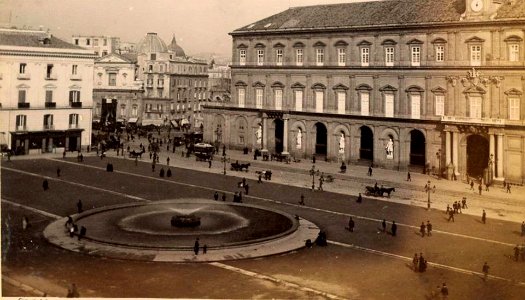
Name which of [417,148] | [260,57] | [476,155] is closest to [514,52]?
[476,155]

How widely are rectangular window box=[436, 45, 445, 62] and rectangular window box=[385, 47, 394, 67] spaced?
539cm

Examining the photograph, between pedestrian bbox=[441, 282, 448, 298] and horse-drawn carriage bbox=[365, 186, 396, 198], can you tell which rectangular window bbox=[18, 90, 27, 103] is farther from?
pedestrian bbox=[441, 282, 448, 298]

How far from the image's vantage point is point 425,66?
56750mm

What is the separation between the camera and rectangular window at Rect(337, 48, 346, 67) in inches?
2510

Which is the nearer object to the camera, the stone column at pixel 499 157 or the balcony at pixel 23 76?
the stone column at pixel 499 157

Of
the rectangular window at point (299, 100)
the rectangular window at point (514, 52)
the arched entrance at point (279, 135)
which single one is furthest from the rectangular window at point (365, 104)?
the rectangular window at point (514, 52)

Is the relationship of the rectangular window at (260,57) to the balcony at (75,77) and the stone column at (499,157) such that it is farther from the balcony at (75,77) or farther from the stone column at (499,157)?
the stone column at (499,157)

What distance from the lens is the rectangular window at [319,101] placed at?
2591 inches

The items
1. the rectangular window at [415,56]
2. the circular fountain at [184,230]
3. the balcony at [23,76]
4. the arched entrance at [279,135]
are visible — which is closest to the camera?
the circular fountain at [184,230]

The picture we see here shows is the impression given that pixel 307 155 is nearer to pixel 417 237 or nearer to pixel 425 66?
pixel 425 66

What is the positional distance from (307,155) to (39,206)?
36763mm

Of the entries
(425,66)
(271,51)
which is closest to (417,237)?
(425,66)

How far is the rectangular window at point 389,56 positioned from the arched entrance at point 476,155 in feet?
40.1

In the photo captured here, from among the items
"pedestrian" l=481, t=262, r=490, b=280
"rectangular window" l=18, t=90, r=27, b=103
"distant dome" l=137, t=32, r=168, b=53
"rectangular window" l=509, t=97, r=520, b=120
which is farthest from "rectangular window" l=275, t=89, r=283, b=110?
"pedestrian" l=481, t=262, r=490, b=280
